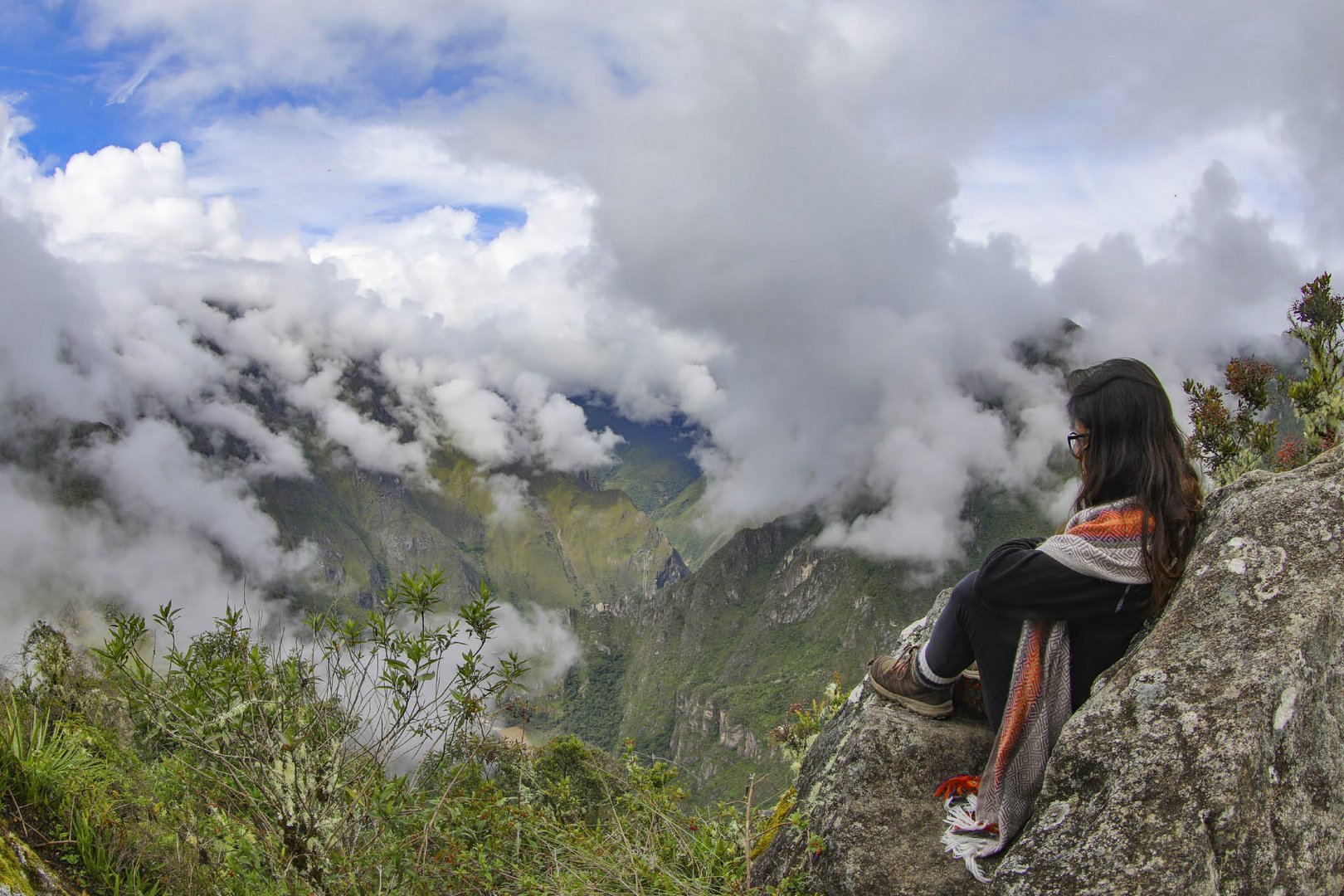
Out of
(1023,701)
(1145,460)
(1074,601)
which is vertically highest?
(1145,460)

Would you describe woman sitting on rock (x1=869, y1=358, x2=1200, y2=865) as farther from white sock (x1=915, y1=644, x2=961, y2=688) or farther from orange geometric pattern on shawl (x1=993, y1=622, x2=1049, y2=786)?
white sock (x1=915, y1=644, x2=961, y2=688)

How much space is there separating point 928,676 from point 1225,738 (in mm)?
1938

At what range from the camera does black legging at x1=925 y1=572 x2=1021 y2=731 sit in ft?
14.4

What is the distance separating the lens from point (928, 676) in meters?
5.18

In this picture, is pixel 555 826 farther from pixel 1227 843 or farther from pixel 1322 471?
pixel 1322 471

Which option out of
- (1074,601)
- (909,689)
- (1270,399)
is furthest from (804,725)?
(1270,399)

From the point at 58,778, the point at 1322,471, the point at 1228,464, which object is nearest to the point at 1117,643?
the point at 1322,471

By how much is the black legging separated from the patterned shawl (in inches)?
4.4

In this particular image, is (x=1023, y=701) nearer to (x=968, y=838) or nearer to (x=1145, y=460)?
(x=968, y=838)

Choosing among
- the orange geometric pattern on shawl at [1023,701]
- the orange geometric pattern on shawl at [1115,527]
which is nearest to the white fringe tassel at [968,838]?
the orange geometric pattern on shawl at [1023,701]

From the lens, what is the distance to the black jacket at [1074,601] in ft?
13.3

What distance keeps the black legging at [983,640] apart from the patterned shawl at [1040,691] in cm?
11

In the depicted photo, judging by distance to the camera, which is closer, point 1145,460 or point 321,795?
point 1145,460

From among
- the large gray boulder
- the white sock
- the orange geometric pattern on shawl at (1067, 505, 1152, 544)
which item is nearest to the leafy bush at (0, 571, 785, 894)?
the large gray boulder
